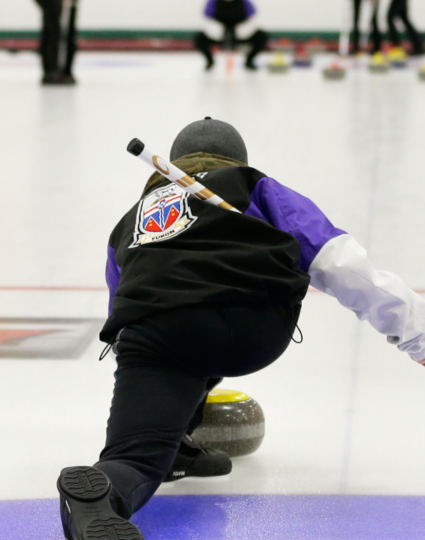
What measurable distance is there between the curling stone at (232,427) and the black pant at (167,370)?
0.30m

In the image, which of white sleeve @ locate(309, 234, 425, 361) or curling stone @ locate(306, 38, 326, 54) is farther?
curling stone @ locate(306, 38, 326, 54)

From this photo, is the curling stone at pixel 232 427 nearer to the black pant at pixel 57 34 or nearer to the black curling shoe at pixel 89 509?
the black curling shoe at pixel 89 509

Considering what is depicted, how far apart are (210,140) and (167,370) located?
519 millimetres

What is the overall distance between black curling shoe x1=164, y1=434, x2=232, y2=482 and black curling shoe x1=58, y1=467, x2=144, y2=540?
16.0 inches

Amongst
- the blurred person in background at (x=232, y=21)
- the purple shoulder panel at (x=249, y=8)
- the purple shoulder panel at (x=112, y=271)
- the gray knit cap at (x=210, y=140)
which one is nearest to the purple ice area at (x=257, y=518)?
the purple shoulder panel at (x=112, y=271)

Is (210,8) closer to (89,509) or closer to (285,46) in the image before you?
(285,46)

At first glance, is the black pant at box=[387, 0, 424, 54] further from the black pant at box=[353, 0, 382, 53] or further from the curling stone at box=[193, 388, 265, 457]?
the curling stone at box=[193, 388, 265, 457]

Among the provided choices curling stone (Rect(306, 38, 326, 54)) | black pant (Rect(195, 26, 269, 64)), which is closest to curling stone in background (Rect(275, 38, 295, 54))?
curling stone (Rect(306, 38, 326, 54))

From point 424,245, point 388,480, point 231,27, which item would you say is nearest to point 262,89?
point 231,27

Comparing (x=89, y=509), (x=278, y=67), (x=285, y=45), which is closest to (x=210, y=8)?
(x=278, y=67)

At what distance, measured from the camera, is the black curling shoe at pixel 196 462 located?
1.85 meters

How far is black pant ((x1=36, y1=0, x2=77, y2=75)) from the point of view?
9.41 meters

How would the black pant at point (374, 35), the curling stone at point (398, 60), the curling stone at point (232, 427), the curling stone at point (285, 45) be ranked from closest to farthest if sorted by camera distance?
the curling stone at point (232, 427), the curling stone at point (398, 60), the black pant at point (374, 35), the curling stone at point (285, 45)

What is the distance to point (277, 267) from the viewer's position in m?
1.66
